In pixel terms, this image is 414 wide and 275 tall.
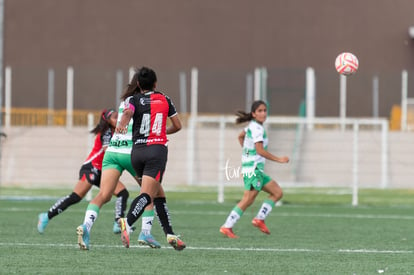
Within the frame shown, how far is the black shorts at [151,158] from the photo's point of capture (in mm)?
11438

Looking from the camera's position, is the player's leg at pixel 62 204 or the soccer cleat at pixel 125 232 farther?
the player's leg at pixel 62 204

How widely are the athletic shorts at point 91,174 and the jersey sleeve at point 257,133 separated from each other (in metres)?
2.10

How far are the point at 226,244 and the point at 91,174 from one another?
2.46 meters

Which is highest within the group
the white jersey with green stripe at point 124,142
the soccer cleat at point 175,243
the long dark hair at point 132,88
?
the long dark hair at point 132,88

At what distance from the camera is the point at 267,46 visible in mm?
37812

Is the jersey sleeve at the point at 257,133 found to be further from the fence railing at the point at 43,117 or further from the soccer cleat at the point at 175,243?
the fence railing at the point at 43,117

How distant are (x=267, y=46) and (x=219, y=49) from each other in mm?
1664

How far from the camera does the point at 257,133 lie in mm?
14570

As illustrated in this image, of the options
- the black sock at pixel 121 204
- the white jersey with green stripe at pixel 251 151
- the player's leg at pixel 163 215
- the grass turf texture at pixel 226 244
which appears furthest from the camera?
the black sock at pixel 121 204

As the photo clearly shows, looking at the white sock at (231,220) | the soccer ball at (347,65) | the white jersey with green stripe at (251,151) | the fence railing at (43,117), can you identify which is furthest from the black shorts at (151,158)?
the fence railing at (43,117)

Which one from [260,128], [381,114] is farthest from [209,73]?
[260,128]

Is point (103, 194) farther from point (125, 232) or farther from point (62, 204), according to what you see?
point (62, 204)

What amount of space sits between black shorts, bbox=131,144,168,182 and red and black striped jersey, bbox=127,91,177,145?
63 millimetres

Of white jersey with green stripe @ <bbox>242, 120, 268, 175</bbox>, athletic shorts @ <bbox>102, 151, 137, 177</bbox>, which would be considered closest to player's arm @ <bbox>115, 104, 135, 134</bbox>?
athletic shorts @ <bbox>102, 151, 137, 177</bbox>
